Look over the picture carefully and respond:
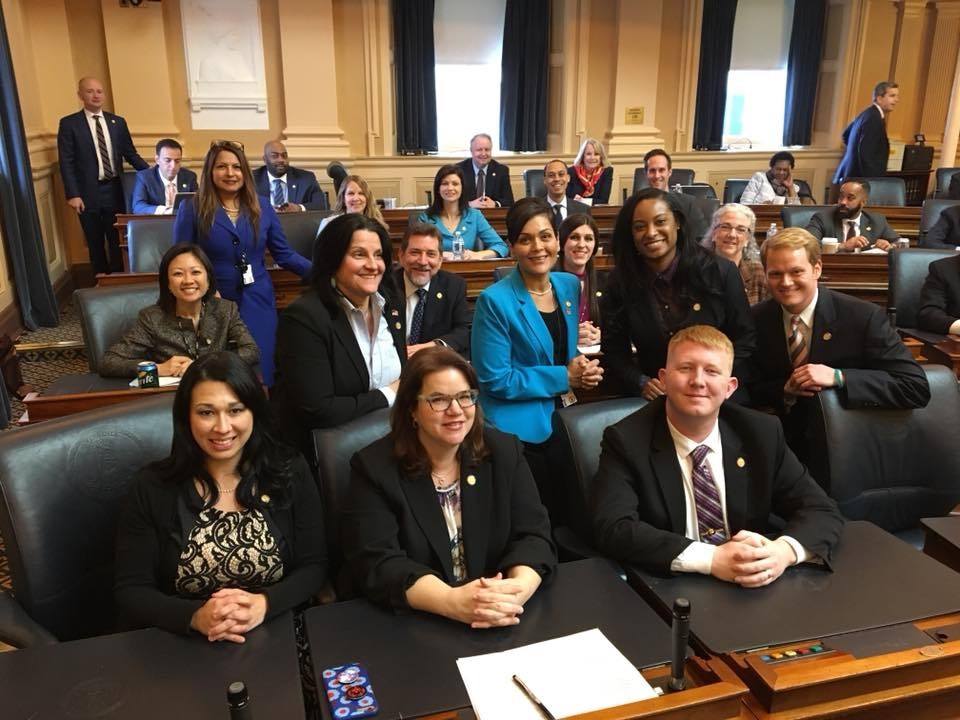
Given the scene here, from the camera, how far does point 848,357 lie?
2.37 m

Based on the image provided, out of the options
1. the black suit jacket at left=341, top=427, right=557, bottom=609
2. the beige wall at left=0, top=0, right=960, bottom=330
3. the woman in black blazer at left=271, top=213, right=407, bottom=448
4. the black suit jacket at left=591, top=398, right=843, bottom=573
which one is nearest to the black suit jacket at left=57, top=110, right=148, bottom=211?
the beige wall at left=0, top=0, right=960, bottom=330

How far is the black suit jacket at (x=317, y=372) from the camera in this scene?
222 cm

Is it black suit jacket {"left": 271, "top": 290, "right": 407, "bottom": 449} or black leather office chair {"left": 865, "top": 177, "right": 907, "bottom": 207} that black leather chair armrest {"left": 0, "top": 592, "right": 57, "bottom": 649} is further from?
black leather office chair {"left": 865, "top": 177, "right": 907, "bottom": 207}

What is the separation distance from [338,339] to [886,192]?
19.2 ft

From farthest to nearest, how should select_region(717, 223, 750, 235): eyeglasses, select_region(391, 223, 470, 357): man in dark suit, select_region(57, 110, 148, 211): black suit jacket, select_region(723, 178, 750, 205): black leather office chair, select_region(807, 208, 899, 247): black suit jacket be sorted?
select_region(723, 178, 750, 205): black leather office chair < select_region(57, 110, 148, 211): black suit jacket < select_region(807, 208, 899, 247): black suit jacket < select_region(717, 223, 750, 235): eyeglasses < select_region(391, 223, 470, 357): man in dark suit

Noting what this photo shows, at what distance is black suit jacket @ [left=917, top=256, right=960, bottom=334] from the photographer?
3586mm

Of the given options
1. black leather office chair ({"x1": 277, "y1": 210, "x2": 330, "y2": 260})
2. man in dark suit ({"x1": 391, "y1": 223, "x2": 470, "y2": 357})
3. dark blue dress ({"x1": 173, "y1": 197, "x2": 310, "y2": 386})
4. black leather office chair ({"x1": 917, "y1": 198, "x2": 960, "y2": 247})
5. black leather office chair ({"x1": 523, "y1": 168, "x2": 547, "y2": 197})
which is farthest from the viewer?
black leather office chair ({"x1": 523, "y1": 168, "x2": 547, "y2": 197})

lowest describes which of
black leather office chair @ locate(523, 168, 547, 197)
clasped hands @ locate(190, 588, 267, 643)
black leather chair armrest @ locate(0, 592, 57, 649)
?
black leather chair armrest @ locate(0, 592, 57, 649)

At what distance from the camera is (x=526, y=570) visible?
1.54 m

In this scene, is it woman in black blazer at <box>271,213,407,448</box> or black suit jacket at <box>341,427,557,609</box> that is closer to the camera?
black suit jacket at <box>341,427,557,609</box>

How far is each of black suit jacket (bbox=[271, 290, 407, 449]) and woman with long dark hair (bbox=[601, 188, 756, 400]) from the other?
3.07 ft

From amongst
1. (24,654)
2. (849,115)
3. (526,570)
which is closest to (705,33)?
(849,115)

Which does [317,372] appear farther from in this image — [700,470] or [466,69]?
[466,69]

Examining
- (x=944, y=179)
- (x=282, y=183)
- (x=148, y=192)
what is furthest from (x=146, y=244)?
(x=944, y=179)
